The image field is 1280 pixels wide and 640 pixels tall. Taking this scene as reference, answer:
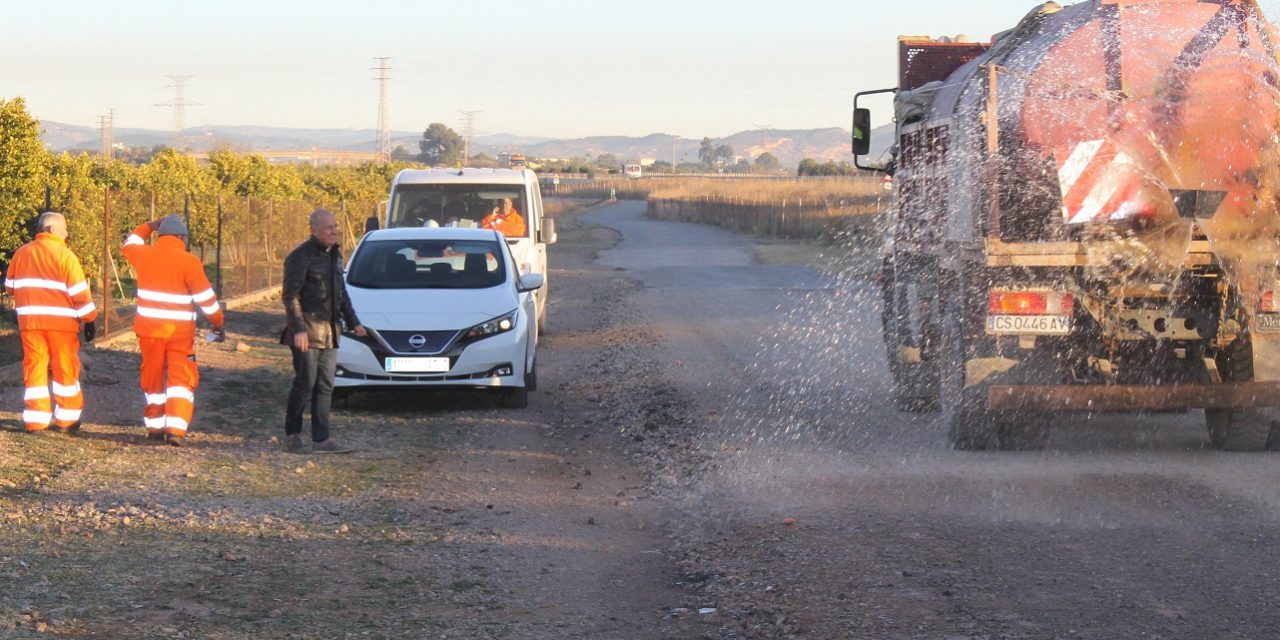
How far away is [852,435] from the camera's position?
1049 cm

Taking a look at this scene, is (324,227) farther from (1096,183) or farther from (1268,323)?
(1268,323)

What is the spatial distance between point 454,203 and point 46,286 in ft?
25.1

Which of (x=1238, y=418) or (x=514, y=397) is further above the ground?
(x=1238, y=418)

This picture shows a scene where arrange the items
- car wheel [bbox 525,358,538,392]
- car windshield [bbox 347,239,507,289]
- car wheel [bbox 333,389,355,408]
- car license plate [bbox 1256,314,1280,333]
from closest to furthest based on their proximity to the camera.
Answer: car license plate [bbox 1256,314,1280,333] < car wheel [bbox 333,389,355,408] < car wheel [bbox 525,358,538,392] < car windshield [bbox 347,239,507,289]

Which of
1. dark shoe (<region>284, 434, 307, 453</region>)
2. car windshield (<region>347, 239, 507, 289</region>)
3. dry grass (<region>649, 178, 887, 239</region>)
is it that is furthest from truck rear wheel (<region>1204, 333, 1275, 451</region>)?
dry grass (<region>649, 178, 887, 239</region>)

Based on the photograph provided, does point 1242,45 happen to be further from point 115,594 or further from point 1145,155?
point 115,594

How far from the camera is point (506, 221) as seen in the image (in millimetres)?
17250

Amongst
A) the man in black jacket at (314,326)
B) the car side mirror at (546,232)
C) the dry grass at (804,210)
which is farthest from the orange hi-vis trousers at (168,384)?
the dry grass at (804,210)

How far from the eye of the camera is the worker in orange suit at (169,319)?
33.1ft

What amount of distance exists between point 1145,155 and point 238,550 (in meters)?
5.98

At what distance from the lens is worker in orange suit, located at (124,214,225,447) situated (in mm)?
10094

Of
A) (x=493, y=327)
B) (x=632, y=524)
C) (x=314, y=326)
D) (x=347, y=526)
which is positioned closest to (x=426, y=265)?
(x=493, y=327)

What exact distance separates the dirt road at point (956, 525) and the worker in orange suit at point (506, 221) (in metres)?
4.43

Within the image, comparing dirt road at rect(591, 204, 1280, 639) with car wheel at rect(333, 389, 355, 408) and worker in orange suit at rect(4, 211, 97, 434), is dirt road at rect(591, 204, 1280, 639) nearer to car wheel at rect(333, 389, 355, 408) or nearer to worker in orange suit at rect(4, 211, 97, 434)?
car wheel at rect(333, 389, 355, 408)
